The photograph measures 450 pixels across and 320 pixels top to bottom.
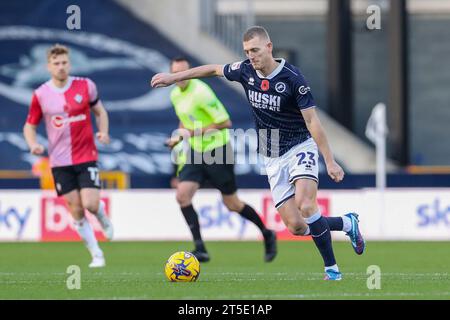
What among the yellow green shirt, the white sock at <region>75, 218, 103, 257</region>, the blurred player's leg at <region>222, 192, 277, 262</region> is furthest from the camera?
the blurred player's leg at <region>222, 192, 277, 262</region>

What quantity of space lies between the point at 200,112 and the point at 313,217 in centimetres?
391

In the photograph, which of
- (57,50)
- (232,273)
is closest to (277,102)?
(232,273)

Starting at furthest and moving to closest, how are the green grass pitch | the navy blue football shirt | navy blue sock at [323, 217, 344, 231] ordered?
navy blue sock at [323, 217, 344, 231] → the navy blue football shirt → the green grass pitch

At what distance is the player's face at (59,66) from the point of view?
1340 cm

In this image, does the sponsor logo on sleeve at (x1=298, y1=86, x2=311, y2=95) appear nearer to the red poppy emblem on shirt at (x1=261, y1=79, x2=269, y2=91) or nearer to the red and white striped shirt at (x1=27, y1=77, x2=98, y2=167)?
the red poppy emblem on shirt at (x1=261, y1=79, x2=269, y2=91)

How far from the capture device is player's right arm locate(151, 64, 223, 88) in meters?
10.7

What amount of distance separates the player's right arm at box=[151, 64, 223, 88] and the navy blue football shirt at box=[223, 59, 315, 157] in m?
0.09

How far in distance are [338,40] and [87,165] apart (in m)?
15.9

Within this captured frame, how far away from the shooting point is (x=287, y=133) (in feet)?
35.8

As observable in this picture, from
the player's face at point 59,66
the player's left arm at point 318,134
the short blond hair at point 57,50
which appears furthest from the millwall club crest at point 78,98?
the player's left arm at point 318,134

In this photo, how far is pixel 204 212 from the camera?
68.8ft

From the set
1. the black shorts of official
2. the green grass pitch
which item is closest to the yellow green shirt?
the black shorts of official

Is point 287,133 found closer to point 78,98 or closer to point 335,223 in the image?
point 335,223

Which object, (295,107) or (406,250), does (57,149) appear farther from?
(406,250)
